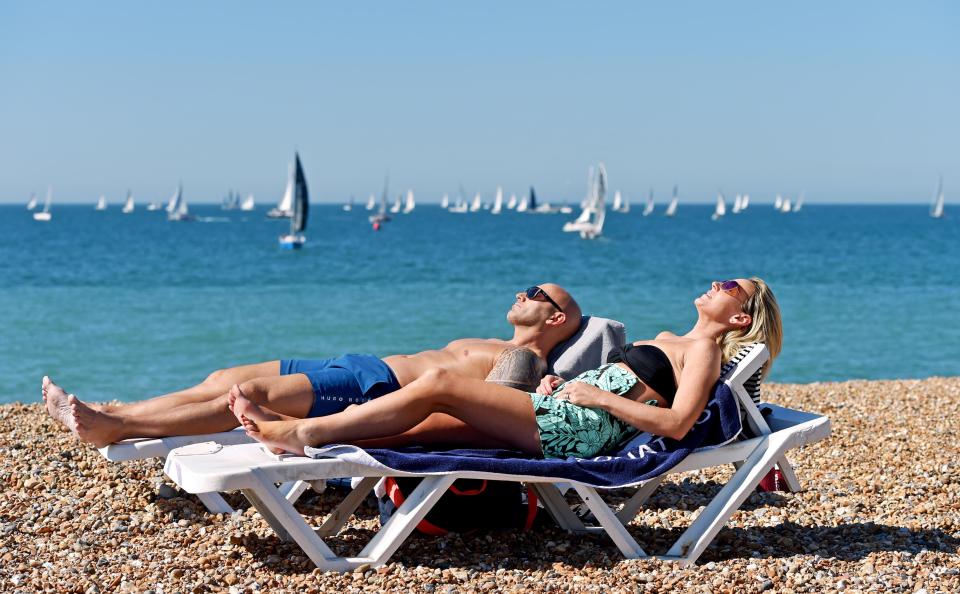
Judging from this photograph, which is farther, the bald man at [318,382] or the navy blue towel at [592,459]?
the bald man at [318,382]

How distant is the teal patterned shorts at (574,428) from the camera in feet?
12.8

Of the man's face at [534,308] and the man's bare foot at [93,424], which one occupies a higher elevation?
the man's face at [534,308]

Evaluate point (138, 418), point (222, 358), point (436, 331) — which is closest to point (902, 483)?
point (138, 418)

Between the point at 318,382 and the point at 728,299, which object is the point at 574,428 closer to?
the point at 728,299

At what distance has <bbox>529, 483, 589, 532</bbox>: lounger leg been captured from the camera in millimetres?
4281

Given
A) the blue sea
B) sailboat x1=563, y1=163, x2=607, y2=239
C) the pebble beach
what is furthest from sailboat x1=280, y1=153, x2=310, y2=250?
the pebble beach

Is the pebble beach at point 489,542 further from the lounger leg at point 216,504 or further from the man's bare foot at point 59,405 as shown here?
the man's bare foot at point 59,405

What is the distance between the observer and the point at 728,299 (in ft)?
13.9

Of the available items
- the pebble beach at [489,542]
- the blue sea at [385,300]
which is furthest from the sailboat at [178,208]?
the pebble beach at [489,542]

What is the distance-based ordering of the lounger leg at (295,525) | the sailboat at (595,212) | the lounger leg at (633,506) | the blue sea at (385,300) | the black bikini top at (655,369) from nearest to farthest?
1. the lounger leg at (295,525)
2. the black bikini top at (655,369)
3. the lounger leg at (633,506)
4. the blue sea at (385,300)
5. the sailboat at (595,212)

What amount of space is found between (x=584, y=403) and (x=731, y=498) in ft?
2.22

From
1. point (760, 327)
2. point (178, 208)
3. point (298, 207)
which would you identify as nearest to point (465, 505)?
point (760, 327)

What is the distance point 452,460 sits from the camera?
11.9 feet

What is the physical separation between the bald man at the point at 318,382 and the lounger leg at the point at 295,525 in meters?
0.74
